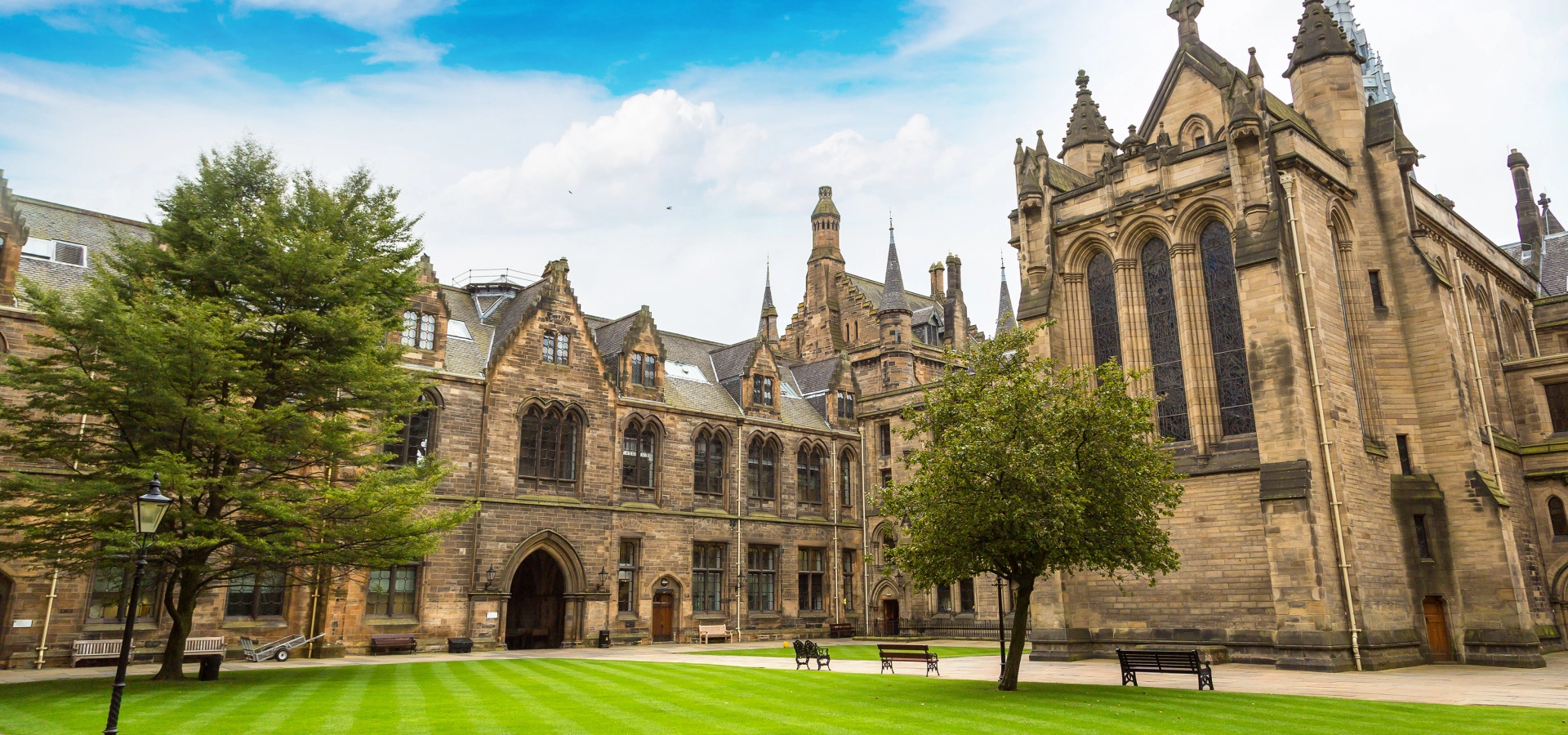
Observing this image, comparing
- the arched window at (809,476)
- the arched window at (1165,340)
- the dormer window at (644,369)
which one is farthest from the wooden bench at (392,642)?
the arched window at (1165,340)

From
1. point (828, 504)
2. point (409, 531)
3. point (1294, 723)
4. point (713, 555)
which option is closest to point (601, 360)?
point (713, 555)

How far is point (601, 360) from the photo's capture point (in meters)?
39.1

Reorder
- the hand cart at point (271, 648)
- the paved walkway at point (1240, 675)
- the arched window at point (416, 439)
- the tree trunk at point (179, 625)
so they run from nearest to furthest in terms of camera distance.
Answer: the paved walkway at point (1240, 675)
the tree trunk at point (179, 625)
the hand cart at point (271, 648)
the arched window at point (416, 439)

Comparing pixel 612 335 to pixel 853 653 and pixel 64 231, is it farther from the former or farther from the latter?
pixel 64 231

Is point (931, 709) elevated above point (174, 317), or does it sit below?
below

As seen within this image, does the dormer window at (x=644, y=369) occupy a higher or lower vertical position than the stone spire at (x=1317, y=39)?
lower

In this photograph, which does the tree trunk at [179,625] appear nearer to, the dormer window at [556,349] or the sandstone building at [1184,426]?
the sandstone building at [1184,426]

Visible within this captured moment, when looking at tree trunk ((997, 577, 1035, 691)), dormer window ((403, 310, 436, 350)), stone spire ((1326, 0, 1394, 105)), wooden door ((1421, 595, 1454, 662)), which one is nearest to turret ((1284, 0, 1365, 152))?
wooden door ((1421, 595, 1454, 662))

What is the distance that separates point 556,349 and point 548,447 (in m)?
3.89

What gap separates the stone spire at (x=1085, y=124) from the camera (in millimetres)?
34562

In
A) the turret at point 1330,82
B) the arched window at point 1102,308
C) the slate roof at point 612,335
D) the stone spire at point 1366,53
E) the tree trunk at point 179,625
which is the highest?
the stone spire at point 1366,53

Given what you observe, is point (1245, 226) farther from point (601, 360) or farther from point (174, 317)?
point (174, 317)

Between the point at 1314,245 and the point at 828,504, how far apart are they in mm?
25635

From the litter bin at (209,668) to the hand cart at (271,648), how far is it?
8.09 metres
